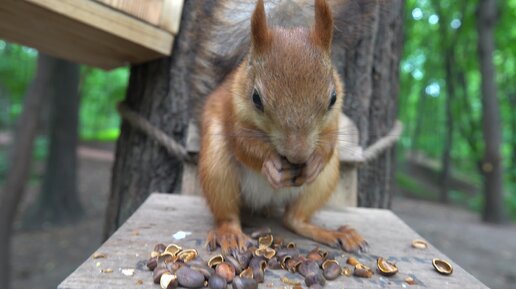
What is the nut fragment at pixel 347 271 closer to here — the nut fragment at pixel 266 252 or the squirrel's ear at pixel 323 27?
the nut fragment at pixel 266 252

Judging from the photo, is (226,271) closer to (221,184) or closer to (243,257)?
(243,257)

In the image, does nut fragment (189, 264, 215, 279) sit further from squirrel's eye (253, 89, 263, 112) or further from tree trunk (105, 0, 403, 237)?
tree trunk (105, 0, 403, 237)

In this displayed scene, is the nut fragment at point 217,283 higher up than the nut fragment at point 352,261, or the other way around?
the nut fragment at point 352,261

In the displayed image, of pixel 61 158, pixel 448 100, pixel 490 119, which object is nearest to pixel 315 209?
pixel 61 158

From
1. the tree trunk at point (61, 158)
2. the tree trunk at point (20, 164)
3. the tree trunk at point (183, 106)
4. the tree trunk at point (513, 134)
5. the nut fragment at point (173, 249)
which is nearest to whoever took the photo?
the nut fragment at point (173, 249)

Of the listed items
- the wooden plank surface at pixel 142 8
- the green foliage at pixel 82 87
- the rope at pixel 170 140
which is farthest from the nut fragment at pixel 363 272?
the green foliage at pixel 82 87

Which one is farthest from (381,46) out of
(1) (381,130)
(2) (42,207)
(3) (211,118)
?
(2) (42,207)
